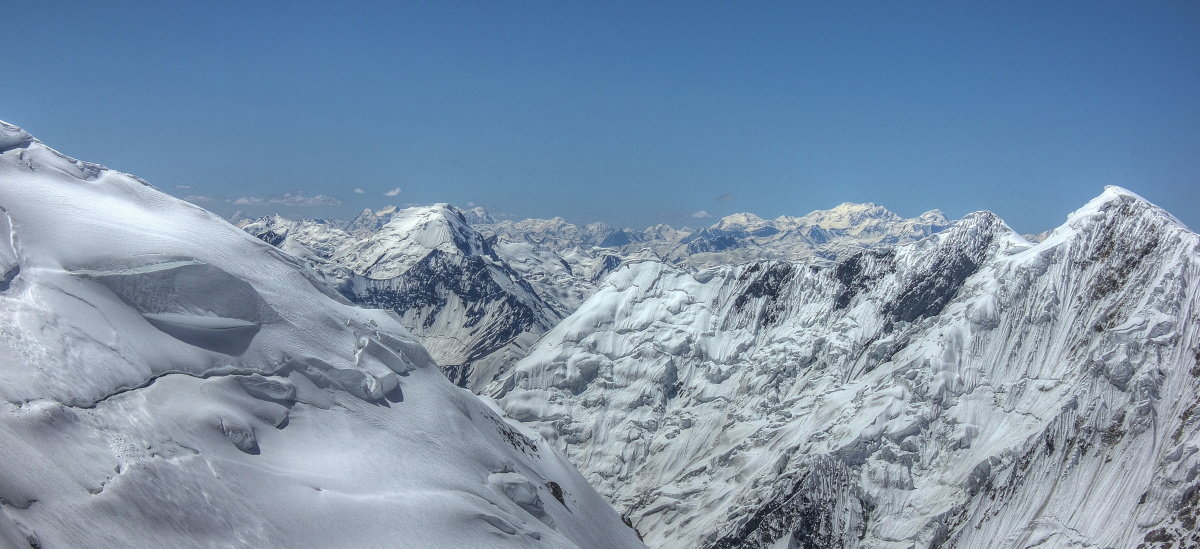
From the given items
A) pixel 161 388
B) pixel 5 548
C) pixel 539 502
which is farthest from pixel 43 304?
pixel 539 502

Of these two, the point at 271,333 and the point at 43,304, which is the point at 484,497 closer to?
the point at 271,333

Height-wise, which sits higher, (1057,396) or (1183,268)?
(1183,268)

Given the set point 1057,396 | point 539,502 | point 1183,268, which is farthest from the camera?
point 1057,396

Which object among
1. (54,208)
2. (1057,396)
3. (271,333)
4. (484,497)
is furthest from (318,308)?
(1057,396)

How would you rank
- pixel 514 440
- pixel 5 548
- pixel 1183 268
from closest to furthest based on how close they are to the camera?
pixel 5 548
pixel 514 440
pixel 1183 268

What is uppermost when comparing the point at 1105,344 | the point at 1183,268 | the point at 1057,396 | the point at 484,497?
the point at 1183,268

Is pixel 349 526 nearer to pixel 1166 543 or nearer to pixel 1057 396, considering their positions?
pixel 1166 543

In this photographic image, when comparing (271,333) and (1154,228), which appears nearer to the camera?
(271,333)
